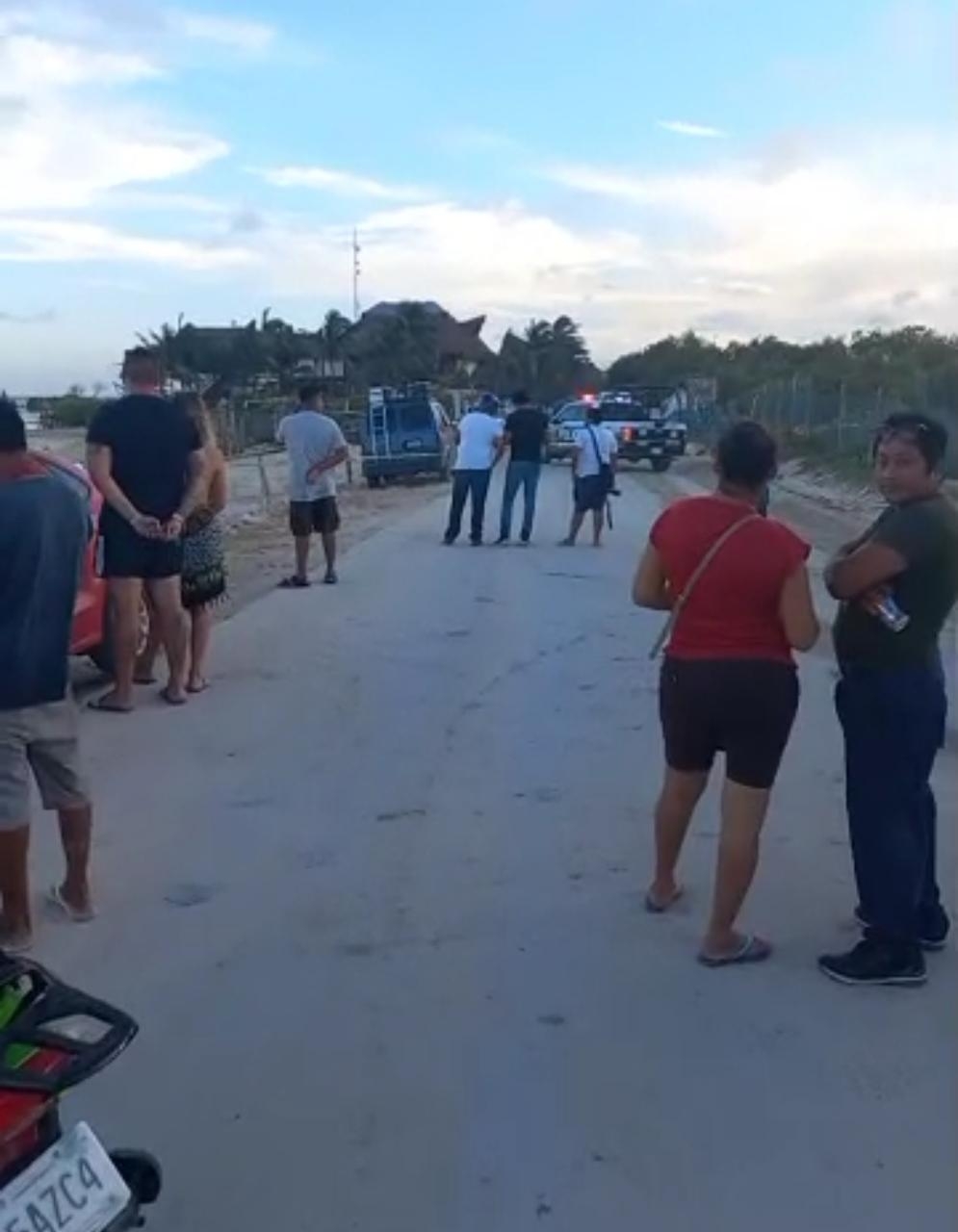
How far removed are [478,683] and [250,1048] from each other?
5831 millimetres

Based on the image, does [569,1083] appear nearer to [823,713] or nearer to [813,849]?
[813,849]

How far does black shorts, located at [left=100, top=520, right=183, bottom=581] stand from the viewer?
9.41 metres

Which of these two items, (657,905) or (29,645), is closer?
(29,645)

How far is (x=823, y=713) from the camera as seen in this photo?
9.92m

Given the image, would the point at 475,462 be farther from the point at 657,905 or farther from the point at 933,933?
the point at 933,933

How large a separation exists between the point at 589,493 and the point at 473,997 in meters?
15.4

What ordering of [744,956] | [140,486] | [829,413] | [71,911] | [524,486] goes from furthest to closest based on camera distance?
[829,413] < [524,486] < [140,486] < [71,911] < [744,956]

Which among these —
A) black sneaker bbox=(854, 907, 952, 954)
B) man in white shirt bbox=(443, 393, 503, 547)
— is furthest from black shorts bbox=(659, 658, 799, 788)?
man in white shirt bbox=(443, 393, 503, 547)

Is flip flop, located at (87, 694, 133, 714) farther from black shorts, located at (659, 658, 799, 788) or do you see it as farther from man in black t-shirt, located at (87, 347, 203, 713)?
black shorts, located at (659, 658, 799, 788)

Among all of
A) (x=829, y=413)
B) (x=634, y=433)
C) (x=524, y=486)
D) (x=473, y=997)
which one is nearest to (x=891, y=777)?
(x=473, y=997)

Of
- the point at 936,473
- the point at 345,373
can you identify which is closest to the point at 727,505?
the point at 936,473

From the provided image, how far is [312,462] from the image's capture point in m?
14.6

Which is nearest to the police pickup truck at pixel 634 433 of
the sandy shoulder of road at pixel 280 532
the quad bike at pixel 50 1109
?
the sandy shoulder of road at pixel 280 532

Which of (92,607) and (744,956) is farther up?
(92,607)
